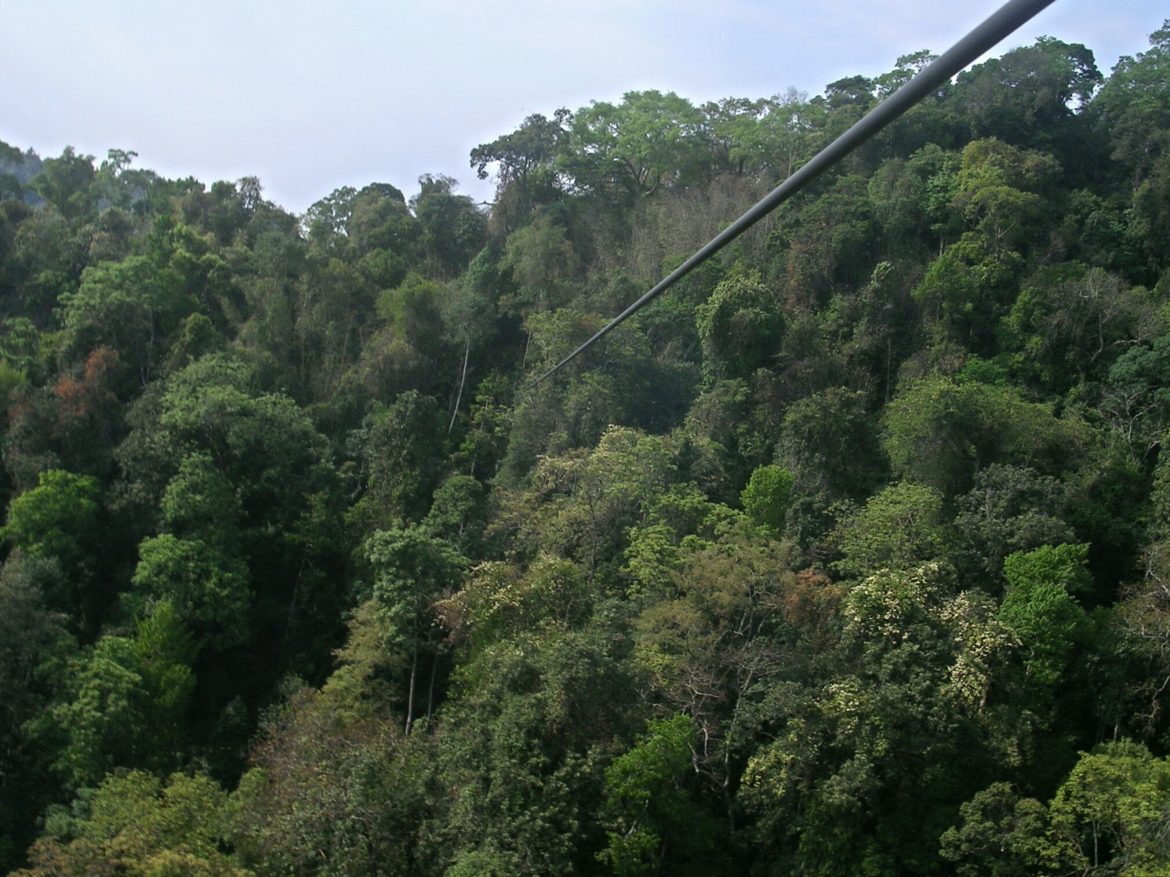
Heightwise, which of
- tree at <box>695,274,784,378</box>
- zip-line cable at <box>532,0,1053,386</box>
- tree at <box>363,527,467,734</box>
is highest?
tree at <box>695,274,784,378</box>

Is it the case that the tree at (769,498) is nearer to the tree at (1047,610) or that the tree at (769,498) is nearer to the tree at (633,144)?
the tree at (1047,610)

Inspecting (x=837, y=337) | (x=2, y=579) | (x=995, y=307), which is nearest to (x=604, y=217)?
(x=837, y=337)

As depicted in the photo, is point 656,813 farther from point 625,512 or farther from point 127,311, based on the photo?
point 127,311

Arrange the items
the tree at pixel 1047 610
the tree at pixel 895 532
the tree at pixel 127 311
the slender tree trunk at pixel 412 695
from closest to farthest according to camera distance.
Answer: the tree at pixel 1047 610
the tree at pixel 895 532
the slender tree trunk at pixel 412 695
the tree at pixel 127 311

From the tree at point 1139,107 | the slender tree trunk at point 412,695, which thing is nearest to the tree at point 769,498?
the slender tree trunk at point 412,695

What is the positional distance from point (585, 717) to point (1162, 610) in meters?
6.19

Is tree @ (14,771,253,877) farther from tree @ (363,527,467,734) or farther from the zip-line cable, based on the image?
the zip-line cable

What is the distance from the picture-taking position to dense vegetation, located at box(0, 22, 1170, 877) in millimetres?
9367

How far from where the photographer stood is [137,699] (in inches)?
530

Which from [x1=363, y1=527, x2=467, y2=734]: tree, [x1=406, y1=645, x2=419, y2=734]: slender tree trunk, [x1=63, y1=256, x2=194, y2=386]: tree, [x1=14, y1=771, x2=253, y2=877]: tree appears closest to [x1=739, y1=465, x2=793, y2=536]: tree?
[x1=363, y1=527, x2=467, y2=734]: tree

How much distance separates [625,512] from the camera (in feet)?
45.0

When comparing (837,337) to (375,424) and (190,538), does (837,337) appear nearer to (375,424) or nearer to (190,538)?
(375,424)

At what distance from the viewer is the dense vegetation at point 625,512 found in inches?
369

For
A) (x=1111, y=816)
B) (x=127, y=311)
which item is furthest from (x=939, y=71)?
(x=127, y=311)
